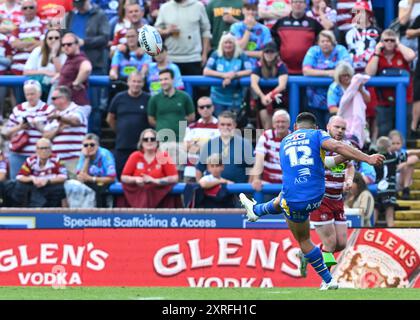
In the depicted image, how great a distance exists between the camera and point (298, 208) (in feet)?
48.8

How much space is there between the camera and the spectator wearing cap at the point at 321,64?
20.8 meters

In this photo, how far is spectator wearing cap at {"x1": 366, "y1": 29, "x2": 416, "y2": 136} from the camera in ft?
68.7

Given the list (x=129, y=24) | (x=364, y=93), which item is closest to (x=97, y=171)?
(x=129, y=24)

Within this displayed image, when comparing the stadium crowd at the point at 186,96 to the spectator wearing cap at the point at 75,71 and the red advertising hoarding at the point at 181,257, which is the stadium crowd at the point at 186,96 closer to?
the spectator wearing cap at the point at 75,71

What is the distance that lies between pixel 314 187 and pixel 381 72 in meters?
6.78

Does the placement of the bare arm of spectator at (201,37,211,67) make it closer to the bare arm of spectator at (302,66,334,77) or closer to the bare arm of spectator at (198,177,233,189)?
the bare arm of spectator at (302,66,334,77)

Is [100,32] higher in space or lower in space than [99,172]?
higher

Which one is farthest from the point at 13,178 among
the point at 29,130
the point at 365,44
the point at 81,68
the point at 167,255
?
the point at 365,44

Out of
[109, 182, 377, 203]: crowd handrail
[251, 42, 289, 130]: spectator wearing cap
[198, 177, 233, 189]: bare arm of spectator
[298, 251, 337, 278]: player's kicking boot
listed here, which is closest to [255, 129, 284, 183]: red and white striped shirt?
[109, 182, 377, 203]: crowd handrail

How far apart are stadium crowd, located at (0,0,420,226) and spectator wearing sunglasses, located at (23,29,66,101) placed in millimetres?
24

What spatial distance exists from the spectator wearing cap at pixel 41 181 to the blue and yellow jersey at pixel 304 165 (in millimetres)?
6205

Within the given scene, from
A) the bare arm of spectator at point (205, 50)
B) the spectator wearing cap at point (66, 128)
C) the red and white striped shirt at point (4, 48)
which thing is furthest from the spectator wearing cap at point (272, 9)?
the red and white striped shirt at point (4, 48)

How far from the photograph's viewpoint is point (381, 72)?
21219mm

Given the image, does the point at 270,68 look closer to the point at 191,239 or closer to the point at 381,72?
the point at 381,72
